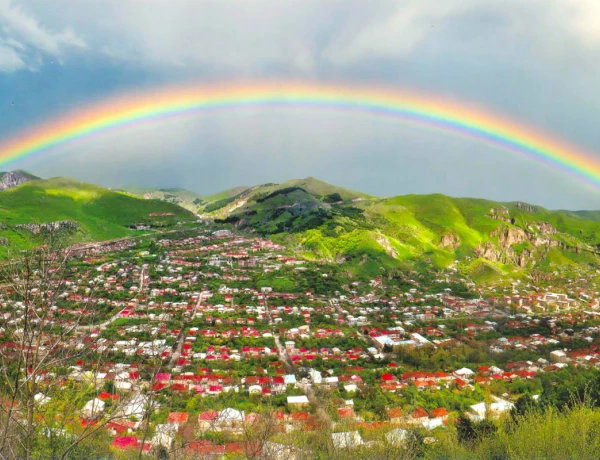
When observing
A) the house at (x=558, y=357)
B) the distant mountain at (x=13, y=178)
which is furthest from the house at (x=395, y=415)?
the distant mountain at (x=13, y=178)

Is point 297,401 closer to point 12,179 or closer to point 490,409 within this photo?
point 490,409

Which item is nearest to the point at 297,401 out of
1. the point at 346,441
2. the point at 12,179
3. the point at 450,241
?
the point at 346,441

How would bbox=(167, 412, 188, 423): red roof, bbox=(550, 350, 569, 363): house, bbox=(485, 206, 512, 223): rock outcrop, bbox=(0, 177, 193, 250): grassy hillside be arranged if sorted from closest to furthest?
bbox=(167, 412, 188, 423): red roof, bbox=(550, 350, 569, 363): house, bbox=(0, 177, 193, 250): grassy hillside, bbox=(485, 206, 512, 223): rock outcrop

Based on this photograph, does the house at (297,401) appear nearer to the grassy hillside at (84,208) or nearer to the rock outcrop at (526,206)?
the grassy hillside at (84,208)

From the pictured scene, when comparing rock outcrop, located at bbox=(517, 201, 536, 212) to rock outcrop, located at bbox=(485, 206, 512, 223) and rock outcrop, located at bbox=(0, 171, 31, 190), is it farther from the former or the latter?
rock outcrop, located at bbox=(0, 171, 31, 190)

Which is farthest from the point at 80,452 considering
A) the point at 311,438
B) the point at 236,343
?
the point at 236,343

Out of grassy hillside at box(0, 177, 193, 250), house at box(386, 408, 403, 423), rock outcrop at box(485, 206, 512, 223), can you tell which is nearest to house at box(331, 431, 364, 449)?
house at box(386, 408, 403, 423)

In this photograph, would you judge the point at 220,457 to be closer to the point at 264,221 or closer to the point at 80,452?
the point at 80,452
